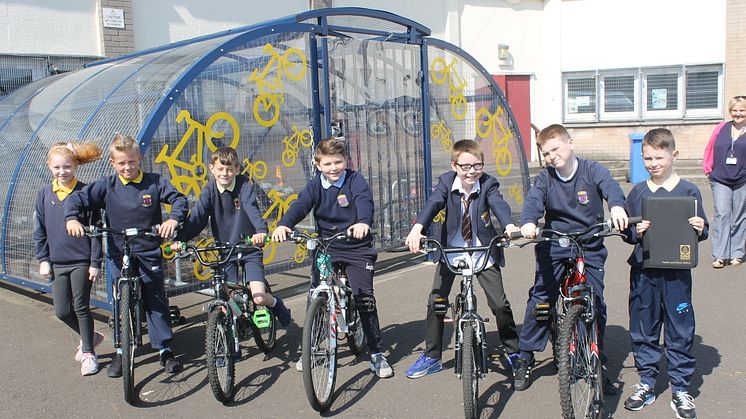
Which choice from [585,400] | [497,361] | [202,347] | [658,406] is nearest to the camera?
[585,400]

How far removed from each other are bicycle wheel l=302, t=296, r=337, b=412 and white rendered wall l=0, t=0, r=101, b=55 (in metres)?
8.41

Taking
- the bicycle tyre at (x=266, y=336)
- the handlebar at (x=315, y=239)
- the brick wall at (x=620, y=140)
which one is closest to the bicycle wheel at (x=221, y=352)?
the handlebar at (x=315, y=239)

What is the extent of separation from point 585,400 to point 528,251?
538 centimetres

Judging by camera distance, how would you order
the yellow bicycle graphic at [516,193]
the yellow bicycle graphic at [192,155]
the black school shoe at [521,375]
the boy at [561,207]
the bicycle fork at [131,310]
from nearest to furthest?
the boy at [561,207] < the black school shoe at [521,375] < the bicycle fork at [131,310] < the yellow bicycle graphic at [192,155] < the yellow bicycle graphic at [516,193]

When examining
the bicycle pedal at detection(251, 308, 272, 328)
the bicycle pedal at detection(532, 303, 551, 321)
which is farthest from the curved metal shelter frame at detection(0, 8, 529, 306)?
the bicycle pedal at detection(532, 303, 551, 321)

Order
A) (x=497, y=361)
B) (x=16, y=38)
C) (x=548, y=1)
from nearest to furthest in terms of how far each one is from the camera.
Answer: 1. (x=497, y=361)
2. (x=16, y=38)
3. (x=548, y=1)

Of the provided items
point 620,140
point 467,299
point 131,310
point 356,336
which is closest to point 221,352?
point 131,310

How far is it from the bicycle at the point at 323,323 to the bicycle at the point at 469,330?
2.38 ft

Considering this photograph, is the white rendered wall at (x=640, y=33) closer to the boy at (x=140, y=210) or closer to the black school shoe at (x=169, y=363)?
the boy at (x=140, y=210)

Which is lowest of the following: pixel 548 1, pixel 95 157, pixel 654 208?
pixel 654 208

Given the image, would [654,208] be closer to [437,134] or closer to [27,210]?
[437,134]

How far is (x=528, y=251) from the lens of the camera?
928 cm

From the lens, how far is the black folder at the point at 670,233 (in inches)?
157

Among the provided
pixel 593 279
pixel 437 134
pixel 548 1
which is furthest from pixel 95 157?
pixel 548 1
